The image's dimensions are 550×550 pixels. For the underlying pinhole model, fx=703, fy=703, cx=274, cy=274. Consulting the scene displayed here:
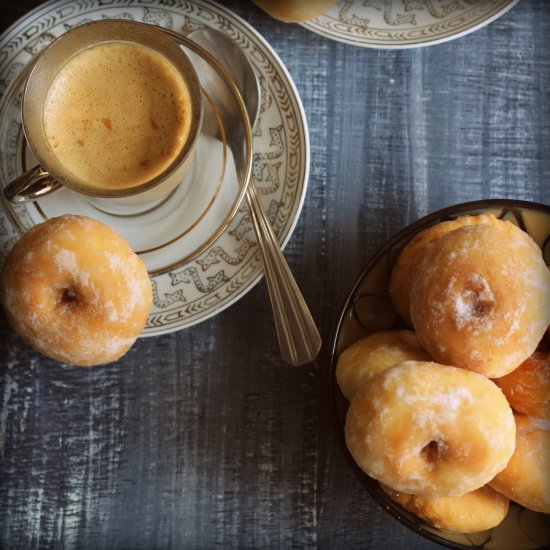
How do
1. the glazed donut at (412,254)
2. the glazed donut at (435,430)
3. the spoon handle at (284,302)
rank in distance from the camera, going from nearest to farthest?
the glazed donut at (435,430) < the glazed donut at (412,254) < the spoon handle at (284,302)

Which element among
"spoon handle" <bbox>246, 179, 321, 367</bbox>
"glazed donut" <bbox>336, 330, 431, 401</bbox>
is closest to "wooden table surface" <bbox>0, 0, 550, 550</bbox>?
"spoon handle" <bbox>246, 179, 321, 367</bbox>

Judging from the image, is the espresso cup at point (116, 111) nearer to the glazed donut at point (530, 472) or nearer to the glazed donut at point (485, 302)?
the glazed donut at point (485, 302)

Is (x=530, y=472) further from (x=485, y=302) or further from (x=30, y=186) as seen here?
(x=30, y=186)

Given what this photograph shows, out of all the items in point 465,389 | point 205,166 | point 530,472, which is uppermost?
point 205,166

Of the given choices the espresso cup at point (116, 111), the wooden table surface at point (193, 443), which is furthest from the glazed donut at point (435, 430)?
the espresso cup at point (116, 111)

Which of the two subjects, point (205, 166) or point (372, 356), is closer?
point (372, 356)

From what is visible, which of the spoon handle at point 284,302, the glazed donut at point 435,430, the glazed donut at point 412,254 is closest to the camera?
the glazed donut at point 435,430

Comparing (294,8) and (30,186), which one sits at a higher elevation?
(294,8)

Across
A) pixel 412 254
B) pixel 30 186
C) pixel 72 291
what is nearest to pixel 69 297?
pixel 72 291
